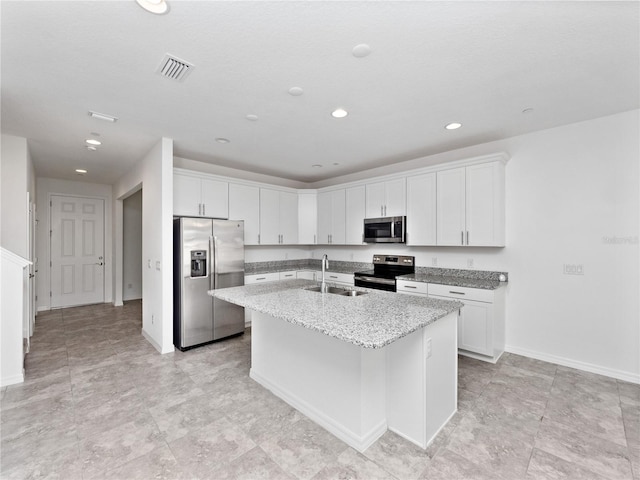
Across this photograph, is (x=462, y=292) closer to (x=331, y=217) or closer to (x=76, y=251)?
(x=331, y=217)

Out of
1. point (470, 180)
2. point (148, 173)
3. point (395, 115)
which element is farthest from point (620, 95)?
point (148, 173)

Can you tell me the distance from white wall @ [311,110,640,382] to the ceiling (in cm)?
31

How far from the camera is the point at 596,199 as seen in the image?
3.07 meters

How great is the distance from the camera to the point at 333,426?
208 cm

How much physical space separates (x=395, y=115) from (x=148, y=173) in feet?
11.1

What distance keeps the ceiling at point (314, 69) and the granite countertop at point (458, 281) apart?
178 cm

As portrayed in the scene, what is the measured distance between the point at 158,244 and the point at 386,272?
3350 mm

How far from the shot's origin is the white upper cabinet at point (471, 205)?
3.52 meters

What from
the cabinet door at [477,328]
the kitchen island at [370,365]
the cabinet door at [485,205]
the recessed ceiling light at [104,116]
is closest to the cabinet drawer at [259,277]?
the kitchen island at [370,365]

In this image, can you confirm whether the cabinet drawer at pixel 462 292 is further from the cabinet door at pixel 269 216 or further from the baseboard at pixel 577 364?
the cabinet door at pixel 269 216

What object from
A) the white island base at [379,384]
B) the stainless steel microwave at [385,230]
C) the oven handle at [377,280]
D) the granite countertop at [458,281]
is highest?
the stainless steel microwave at [385,230]

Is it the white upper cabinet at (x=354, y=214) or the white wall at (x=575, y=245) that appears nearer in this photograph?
the white wall at (x=575, y=245)

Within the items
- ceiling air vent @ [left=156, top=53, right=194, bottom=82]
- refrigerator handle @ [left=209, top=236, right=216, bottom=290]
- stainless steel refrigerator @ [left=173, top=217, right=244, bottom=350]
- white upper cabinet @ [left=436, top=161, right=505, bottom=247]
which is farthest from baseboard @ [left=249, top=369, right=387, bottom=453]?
ceiling air vent @ [left=156, top=53, right=194, bottom=82]

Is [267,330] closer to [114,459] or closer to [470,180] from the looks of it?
[114,459]
